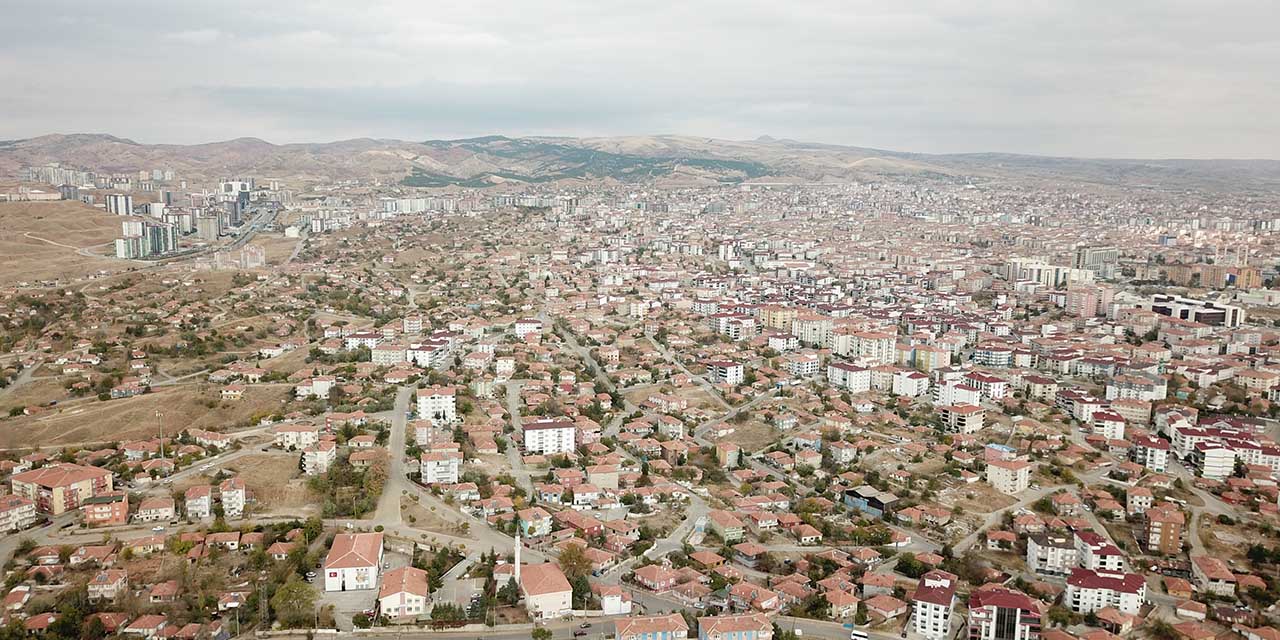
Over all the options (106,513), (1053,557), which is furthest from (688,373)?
(106,513)

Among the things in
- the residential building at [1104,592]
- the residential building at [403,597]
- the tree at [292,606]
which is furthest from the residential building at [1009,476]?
the tree at [292,606]

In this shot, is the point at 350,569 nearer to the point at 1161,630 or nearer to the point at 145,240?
the point at 1161,630

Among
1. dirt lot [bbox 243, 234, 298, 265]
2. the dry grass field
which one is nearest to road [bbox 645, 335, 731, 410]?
dirt lot [bbox 243, 234, 298, 265]

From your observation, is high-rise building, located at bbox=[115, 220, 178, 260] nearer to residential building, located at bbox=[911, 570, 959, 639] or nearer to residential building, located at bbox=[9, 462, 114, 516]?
residential building, located at bbox=[9, 462, 114, 516]

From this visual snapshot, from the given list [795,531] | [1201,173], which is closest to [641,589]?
[795,531]

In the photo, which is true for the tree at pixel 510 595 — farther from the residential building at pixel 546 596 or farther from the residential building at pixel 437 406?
the residential building at pixel 437 406

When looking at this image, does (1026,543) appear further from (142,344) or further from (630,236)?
(630,236)
